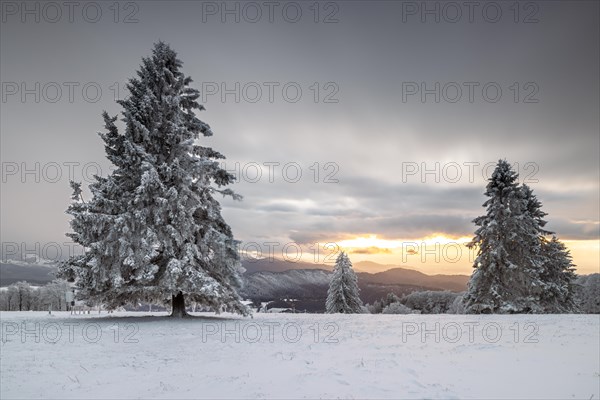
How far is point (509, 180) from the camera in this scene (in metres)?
29.9

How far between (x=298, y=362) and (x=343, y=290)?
3751 cm

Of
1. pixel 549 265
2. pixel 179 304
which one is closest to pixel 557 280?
pixel 549 265

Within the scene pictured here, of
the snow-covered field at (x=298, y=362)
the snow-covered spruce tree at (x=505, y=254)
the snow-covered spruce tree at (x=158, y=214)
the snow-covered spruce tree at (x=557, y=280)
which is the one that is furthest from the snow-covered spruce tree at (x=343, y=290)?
the snow-covered field at (x=298, y=362)

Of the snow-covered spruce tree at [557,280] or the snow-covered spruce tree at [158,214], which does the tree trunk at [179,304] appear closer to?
the snow-covered spruce tree at [158,214]

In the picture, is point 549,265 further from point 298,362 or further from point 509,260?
point 298,362

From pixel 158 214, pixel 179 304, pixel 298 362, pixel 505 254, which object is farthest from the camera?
pixel 505 254

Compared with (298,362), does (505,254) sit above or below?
above

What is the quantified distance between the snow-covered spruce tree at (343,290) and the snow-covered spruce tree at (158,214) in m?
29.1

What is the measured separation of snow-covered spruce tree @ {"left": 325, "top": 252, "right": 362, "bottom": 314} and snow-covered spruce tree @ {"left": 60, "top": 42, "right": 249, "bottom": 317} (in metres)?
29.1

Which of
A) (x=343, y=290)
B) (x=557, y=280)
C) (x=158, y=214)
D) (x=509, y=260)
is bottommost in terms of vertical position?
(x=343, y=290)

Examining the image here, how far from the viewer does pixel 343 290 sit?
45938mm

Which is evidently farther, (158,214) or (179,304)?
(179,304)

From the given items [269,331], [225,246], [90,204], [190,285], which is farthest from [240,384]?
[90,204]

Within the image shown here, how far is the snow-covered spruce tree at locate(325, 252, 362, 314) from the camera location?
4509 centimetres
